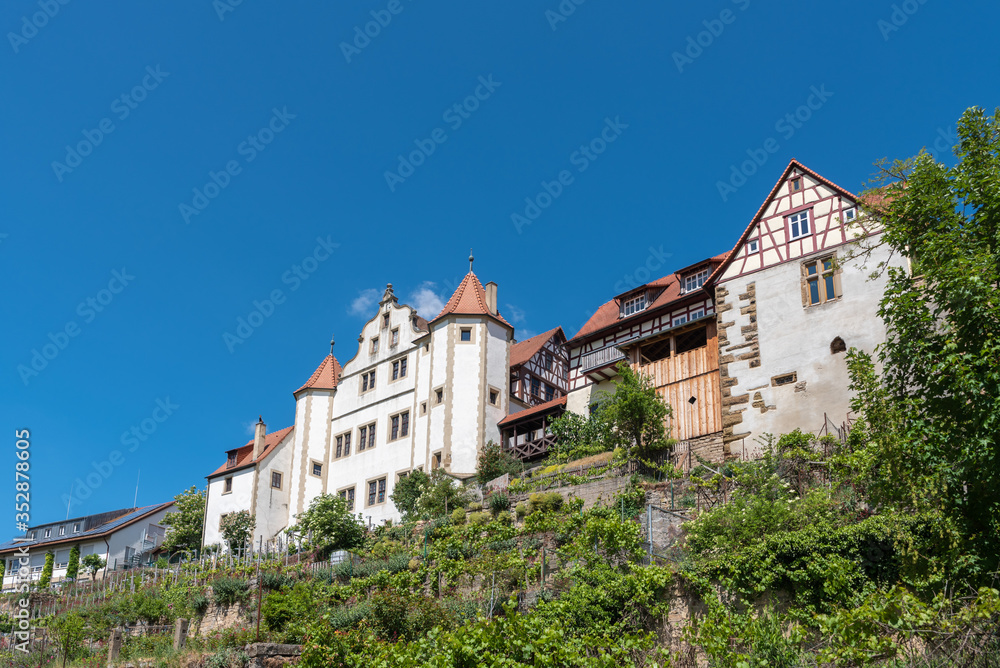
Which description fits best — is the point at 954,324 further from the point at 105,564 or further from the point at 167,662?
the point at 105,564

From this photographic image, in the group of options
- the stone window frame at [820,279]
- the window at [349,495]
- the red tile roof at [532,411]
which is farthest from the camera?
the window at [349,495]

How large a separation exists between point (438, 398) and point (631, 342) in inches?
387

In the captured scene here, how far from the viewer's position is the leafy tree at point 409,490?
3550cm

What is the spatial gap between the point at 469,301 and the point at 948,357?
29196mm

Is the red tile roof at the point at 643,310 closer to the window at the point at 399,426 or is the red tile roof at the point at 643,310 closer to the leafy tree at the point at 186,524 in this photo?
the window at the point at 399,426

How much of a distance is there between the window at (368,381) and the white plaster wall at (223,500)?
646cm

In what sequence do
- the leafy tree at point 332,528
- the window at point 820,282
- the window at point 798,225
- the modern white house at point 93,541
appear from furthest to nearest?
the modern white house at point 93,541
the leafy tree at point 332,528
the window at point 798,225
the window at point 820,282

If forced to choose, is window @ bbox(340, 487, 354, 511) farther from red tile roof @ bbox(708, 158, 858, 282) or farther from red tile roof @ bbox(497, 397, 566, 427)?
red tile roof @ bbox(708, 158, 858, 282)

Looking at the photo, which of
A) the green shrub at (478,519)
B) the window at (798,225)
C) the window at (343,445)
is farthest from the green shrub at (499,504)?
the window at (343,445)

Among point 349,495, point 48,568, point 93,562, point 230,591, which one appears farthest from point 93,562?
point 230,591

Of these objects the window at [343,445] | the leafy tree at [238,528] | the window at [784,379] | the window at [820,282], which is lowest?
the leafy tree at [238,528]

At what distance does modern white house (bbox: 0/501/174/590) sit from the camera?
51.8m

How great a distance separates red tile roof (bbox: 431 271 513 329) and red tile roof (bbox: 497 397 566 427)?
178 inches

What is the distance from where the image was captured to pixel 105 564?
50.1 m
